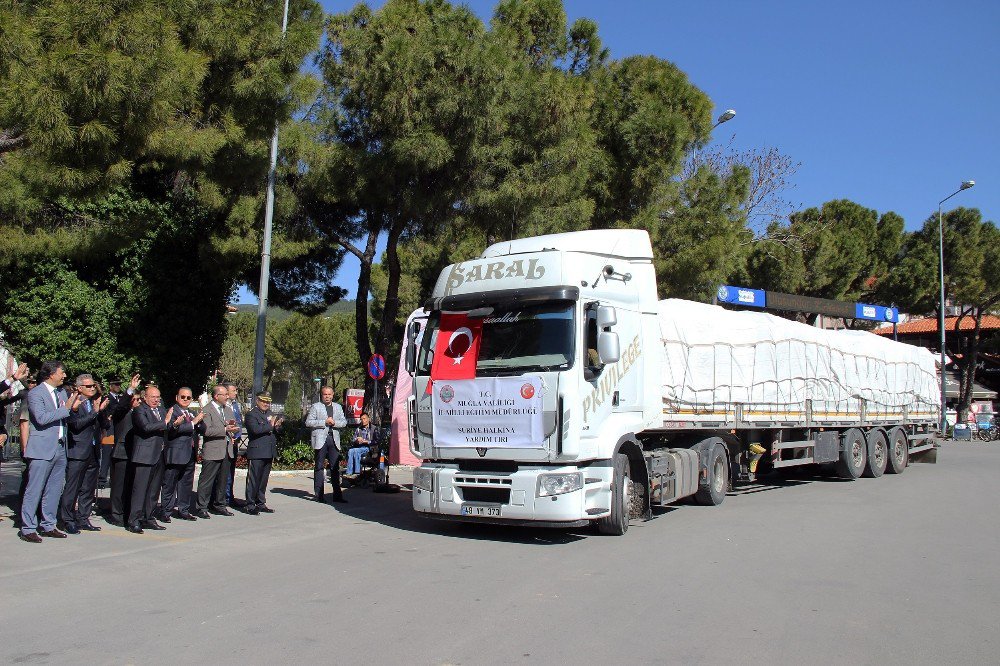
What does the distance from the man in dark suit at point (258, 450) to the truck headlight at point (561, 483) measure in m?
4.14

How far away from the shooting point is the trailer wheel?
60.3 ft

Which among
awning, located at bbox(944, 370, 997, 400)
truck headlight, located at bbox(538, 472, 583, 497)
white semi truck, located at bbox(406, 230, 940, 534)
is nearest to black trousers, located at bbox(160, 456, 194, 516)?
white semi truck, located at bbox(406, 230, 940, 534)

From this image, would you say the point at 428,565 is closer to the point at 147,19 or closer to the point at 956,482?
the point at 147,19

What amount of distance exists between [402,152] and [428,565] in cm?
959

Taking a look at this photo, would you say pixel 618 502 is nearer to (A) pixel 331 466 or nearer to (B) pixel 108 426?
(A) pixel 331 466

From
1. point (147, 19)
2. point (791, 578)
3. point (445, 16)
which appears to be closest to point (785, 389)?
point (791, 578)

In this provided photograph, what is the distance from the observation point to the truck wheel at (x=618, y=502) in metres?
9.41

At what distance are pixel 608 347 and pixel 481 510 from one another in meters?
2.29

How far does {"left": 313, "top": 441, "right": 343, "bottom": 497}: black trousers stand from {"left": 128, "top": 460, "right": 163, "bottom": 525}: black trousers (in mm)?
2818

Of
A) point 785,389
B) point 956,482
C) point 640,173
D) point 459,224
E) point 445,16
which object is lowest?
point 956,482

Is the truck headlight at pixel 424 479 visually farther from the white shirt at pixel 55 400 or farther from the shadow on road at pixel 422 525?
the white shirt at pixel 55 400

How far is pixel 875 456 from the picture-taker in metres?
17.4

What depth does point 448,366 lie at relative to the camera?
939 cm

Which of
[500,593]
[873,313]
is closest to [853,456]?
[873,313]
